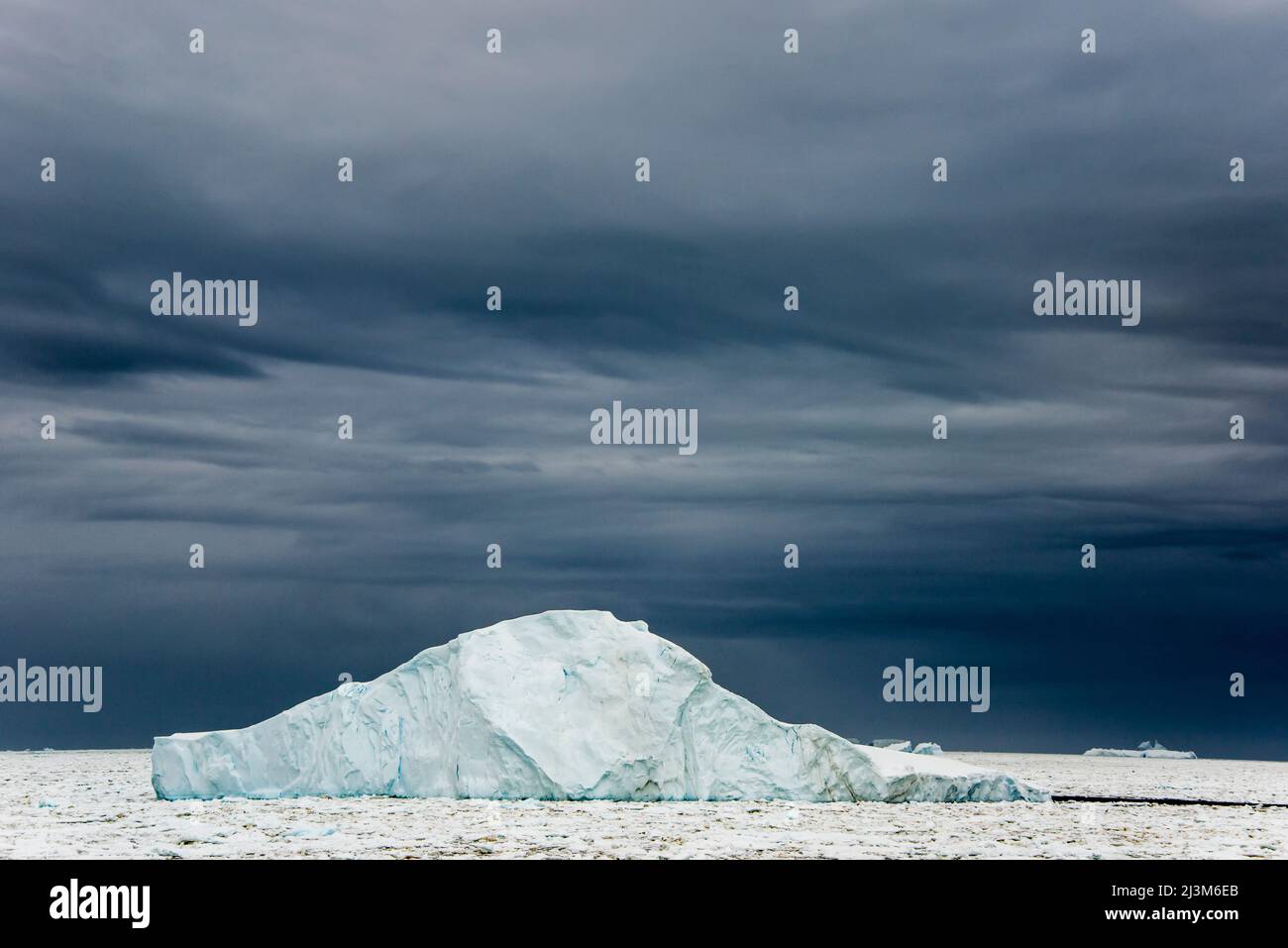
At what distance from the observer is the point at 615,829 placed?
77.0 feet

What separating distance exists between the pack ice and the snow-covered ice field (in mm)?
748

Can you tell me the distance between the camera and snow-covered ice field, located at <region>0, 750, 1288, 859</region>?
20625 mm

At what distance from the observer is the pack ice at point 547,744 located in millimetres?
30094

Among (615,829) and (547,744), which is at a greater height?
(547,744)

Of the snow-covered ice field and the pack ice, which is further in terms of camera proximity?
the pack ice

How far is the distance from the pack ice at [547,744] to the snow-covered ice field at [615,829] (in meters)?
0.75

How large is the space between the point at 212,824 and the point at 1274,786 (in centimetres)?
3835

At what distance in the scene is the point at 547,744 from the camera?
30219 millimetres

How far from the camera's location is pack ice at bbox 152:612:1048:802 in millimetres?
30094

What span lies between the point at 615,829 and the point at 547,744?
22.8 ft

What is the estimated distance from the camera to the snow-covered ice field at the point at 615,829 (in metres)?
20.6

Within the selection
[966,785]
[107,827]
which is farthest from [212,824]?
[966,785]

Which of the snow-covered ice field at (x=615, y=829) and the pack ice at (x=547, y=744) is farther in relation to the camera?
the pack ice at (x=547, y=744)

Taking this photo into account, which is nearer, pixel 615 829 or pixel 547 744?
pixel 615 829
